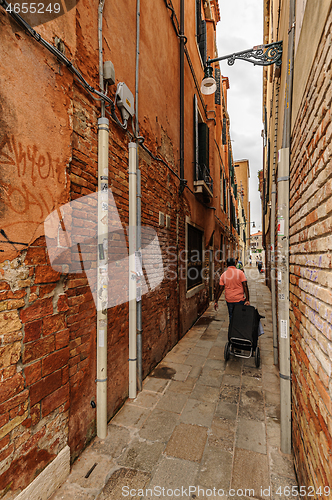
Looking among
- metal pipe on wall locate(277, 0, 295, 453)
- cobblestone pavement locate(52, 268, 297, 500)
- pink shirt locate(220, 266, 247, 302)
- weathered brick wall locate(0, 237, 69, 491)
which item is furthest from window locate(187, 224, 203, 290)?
weathered brick wall locate(0, 237, 69, 491)

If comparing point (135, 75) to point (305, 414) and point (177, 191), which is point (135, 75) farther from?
point (305, 414)

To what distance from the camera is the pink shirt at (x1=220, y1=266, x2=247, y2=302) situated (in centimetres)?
498

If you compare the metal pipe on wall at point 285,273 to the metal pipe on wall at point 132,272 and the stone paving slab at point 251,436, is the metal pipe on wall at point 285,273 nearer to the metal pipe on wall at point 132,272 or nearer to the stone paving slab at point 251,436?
the stone paving slab at point 251,436

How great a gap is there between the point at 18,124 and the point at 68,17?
1267 millimetres

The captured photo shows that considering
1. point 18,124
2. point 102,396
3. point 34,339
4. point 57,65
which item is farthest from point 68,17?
point 102,396

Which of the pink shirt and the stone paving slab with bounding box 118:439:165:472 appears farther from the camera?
the pink shirt

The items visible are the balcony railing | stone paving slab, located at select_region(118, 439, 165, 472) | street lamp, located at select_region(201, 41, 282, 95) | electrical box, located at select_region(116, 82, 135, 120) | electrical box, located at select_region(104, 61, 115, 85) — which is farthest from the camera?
the balcony railing

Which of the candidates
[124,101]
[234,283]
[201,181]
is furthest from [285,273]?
[201,181]

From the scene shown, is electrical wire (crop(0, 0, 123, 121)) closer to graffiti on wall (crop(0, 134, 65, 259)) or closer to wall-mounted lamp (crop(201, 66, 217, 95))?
graffiti on wall (crop(0, 134, 65, 259))

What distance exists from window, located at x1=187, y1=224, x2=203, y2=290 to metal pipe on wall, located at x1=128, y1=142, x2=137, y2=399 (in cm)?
322

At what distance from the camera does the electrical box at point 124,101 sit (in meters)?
2.92

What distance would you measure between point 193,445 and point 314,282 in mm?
2052

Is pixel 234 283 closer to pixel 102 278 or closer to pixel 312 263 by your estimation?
pixel 102 278

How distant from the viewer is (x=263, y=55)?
4.14 m
